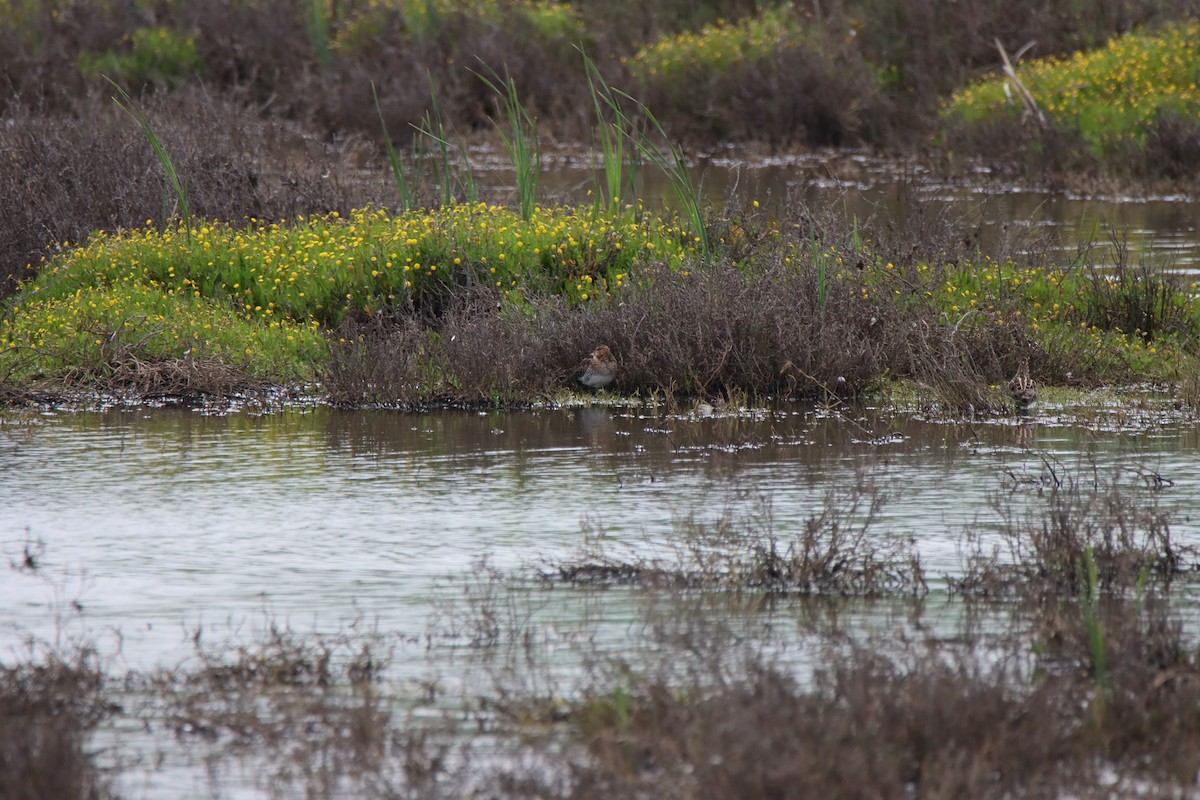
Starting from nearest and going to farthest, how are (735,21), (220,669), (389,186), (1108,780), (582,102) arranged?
(1108,780), (220,669), (389,186), (582,102), (735,21)

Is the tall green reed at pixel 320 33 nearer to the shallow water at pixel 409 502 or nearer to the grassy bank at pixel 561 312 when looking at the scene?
the grassy bank at pixel 561 312

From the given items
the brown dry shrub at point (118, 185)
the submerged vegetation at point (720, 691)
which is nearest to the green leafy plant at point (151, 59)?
the brown dry shrub at point (118, 185)

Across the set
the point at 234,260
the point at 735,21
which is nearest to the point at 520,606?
the point at 234,260

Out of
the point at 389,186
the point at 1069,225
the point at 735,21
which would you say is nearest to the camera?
the point at 389,186

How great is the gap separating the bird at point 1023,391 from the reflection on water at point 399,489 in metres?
0.34

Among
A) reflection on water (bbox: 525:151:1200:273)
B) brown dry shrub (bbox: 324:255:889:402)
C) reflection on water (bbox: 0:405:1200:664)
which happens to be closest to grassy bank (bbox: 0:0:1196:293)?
reflection on water (bbox: 525:151:1200:273)

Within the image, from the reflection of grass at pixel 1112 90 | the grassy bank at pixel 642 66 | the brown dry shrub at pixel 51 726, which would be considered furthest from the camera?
the grassy bank at pixel 642 66

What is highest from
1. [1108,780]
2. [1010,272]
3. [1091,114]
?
[1091,114]

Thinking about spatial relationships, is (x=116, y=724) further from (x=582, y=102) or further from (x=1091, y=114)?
(x=582, y=102)

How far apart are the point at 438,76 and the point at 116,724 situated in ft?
86.1

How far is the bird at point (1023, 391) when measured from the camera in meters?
10.4

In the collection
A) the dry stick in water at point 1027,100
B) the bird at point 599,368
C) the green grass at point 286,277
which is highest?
the dry stick in water at point 1027,100

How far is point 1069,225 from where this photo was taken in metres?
18.5

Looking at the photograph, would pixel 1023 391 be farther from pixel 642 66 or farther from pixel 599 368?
pixel 642 66
